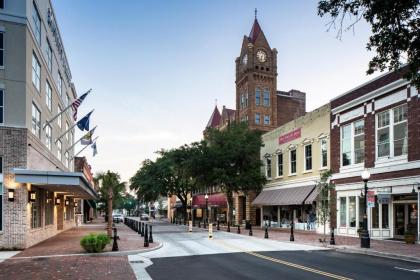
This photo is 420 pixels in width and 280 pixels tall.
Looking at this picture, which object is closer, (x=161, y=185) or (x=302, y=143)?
(x=302, y=143)

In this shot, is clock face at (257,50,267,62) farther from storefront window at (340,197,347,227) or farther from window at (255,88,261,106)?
storefront window at (340,197,347,227)

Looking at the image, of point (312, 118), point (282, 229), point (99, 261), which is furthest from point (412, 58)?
point (282, 229)

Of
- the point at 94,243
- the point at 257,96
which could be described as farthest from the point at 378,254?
the point at 257,96

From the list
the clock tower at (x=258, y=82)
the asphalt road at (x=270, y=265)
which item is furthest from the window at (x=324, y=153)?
the clock tower at (x=258, y=82)

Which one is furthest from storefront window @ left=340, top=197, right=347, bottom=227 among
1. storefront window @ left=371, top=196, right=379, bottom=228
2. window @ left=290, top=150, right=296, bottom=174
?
window @ left=290, top=150, right=296, bottom=174

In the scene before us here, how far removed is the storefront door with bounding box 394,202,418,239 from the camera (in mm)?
23625

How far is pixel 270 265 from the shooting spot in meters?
14.8

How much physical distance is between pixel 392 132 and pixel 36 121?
20188 mm

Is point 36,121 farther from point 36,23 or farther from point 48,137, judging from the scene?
point 36,23

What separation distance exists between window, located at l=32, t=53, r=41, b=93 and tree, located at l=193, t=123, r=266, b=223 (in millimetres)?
18455

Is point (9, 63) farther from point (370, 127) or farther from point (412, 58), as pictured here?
point (370, 127)

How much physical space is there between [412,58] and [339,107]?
1816 centimetres

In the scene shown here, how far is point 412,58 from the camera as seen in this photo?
1239 centimetres

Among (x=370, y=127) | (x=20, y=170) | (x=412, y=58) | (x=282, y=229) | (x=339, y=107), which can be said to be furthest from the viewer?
(x=282, y=229)
